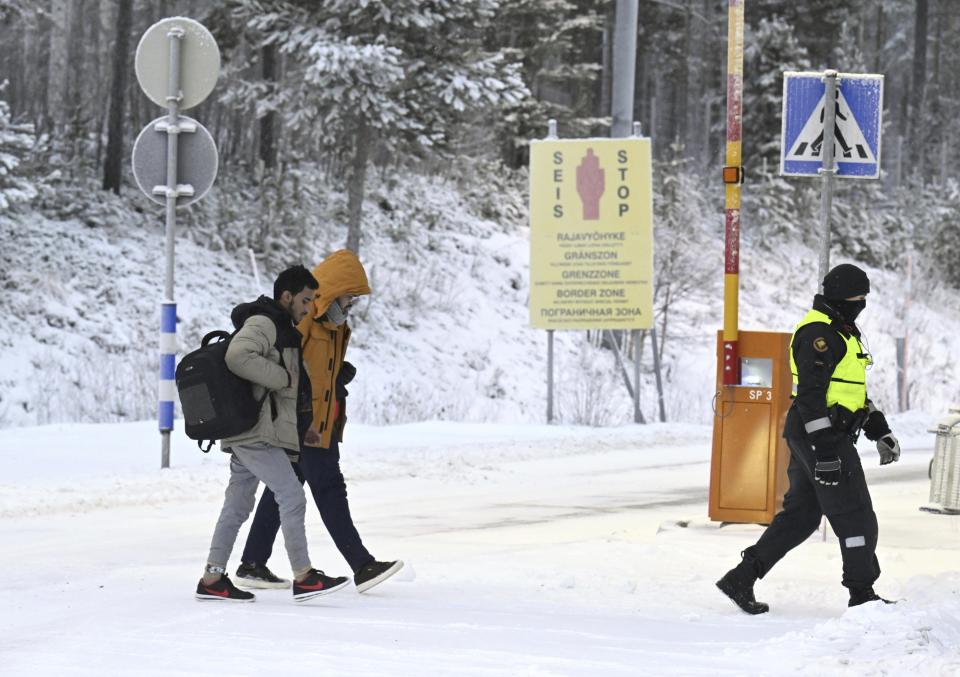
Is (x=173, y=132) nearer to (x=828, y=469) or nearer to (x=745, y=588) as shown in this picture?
(x=745, y=588)

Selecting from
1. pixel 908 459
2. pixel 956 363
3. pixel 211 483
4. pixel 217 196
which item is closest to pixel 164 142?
pixel 211 483

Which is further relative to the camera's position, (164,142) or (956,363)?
(956,363)

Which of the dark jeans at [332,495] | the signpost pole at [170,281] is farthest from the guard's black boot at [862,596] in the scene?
the signpost pole at [170,281]

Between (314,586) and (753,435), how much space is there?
12.2 ft

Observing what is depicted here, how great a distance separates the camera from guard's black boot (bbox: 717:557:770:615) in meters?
7.10

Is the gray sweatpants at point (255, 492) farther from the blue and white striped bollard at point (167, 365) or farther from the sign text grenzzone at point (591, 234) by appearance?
the sign text grenzzone at point (591, 234)

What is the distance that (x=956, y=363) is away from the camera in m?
32.4

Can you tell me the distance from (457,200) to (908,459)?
17188mm

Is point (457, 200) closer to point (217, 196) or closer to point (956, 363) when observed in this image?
point (217, 196)

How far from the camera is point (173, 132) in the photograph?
1215 cm

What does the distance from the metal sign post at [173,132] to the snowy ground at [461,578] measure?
72.9 inches

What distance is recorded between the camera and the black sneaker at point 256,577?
745cm

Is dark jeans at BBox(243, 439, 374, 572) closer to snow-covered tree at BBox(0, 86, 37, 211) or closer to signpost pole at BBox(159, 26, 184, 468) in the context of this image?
signpost pole at BBox(159, 26, 184, 468)

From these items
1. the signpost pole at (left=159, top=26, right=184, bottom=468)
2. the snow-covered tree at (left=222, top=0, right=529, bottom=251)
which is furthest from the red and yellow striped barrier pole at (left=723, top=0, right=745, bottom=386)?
the snow-covered tree at (left=222, top=0, right=529, bottom=251)
